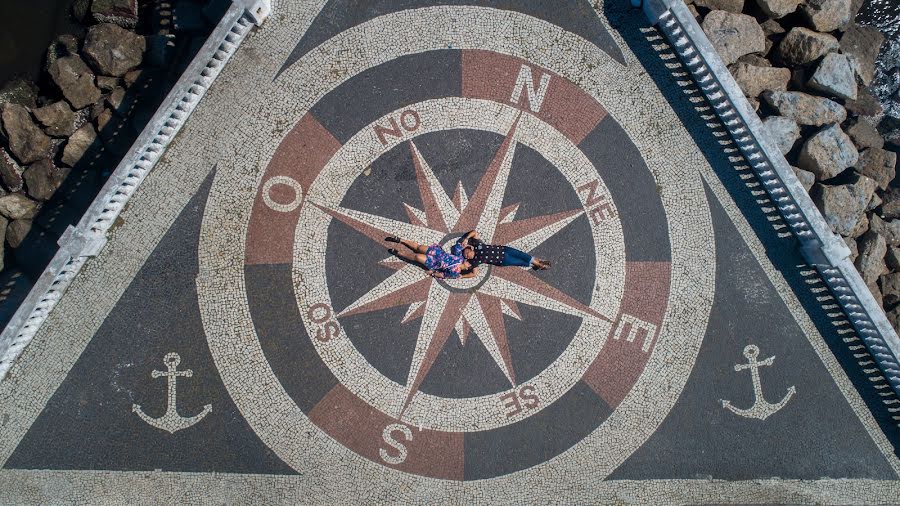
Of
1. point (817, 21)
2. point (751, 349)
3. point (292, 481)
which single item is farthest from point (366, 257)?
point (817, 21)

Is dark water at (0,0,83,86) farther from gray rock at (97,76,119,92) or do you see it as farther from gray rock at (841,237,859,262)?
gray rock at (841,237,859,262)

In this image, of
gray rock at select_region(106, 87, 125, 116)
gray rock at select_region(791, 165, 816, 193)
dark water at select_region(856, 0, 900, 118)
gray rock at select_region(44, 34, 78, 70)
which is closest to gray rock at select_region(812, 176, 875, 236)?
gray rock at select_region(791, 165, 816, 193)

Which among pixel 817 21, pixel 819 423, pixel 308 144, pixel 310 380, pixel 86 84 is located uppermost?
pixel 817 21

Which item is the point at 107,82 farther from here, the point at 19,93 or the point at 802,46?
the point at 802,46

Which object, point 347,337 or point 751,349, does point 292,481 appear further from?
point 751,349

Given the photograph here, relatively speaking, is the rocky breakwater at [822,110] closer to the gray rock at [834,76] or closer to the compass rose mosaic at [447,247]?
the gray rock at [834,76]
